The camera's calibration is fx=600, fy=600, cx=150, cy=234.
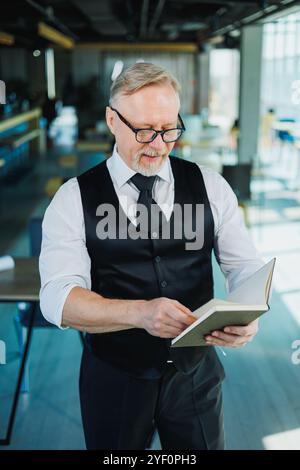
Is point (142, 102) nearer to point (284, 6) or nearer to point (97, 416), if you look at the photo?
point (97, 416)

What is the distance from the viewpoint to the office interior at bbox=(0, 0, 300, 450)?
126 inches

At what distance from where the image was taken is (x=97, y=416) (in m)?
1.69

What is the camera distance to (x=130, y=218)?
5.32 ft

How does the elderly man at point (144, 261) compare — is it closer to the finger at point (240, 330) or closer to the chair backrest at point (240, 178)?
the finger at point (240, 330)

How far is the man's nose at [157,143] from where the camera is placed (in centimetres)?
151

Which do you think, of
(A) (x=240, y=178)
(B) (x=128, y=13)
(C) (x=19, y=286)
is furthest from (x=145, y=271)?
(B) (x=128, y=13)

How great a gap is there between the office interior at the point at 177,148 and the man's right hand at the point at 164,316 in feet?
1.61

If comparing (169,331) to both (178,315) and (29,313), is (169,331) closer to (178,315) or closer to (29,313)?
(178,315)

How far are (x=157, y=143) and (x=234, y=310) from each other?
1.65ft

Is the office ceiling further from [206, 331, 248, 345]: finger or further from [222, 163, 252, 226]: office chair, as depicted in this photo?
[206, 331, 248, 345]: finger

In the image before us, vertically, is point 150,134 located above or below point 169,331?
above

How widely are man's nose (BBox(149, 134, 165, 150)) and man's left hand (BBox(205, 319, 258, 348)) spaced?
49 centimetres

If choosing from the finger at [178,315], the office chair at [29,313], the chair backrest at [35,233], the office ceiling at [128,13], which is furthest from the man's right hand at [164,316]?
the office ceiling at [128,13]

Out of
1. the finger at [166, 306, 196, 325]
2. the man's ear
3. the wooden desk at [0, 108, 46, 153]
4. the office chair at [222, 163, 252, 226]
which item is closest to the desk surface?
the man's ear
